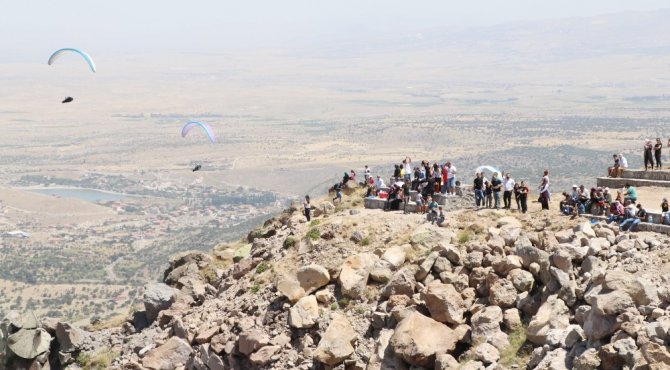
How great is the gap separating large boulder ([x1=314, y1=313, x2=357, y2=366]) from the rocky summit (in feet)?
0.11

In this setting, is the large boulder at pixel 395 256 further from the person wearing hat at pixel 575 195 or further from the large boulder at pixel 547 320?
the large boulder at pixel 547 320

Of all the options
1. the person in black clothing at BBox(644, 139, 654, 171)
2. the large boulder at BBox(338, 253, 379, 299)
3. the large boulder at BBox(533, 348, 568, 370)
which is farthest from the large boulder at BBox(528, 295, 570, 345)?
the person in black clothing at BBox(644, 139, 654, 171)

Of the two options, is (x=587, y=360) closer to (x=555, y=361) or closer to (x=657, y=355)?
(x=555, y=361)

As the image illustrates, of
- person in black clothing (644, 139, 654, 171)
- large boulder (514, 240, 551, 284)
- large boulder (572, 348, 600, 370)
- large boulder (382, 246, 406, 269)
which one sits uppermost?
A: person in black clothing (644, 139, 654, 171)

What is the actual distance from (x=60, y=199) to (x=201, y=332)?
15104 centimetres

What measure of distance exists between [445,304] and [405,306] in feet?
4.87

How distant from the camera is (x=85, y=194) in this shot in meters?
180

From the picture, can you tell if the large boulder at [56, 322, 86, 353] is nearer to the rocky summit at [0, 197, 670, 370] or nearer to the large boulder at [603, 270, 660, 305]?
the rocky summit at [0, 197, 670, 370]

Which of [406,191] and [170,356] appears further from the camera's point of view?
[406,191]

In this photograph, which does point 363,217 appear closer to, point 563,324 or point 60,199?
point 563,324

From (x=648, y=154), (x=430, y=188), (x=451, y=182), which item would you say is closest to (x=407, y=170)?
(x=430, y=188)

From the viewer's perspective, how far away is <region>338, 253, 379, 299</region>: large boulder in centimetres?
2327

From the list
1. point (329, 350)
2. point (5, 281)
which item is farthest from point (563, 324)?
point (5, 281)

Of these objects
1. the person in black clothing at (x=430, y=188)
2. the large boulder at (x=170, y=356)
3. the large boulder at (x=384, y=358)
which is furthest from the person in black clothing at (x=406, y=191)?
the large boulder at (x=384, y=358)
